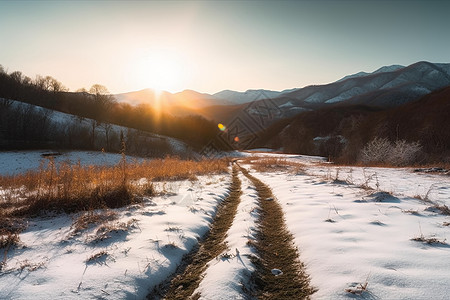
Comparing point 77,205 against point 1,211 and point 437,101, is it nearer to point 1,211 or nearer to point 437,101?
point 1,211

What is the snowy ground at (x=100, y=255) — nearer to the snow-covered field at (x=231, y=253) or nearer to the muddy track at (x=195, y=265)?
the snow-covered field at (x=231, y=253)

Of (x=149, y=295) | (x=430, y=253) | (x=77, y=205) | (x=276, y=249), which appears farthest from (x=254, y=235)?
(x=77, y=205)

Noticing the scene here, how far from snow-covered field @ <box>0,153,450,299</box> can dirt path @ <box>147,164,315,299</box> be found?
0.51ft

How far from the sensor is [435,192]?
25.7 ft

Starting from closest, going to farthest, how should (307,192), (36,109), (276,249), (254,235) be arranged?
(276,249) → (254,235) → (307,192) → (36,109)

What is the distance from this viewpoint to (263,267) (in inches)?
148

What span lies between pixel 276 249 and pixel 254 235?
2.10 ft

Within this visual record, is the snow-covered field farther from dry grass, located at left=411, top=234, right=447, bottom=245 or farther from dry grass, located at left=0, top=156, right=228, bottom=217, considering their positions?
dry grass, located at left=0, top=156, right=228, bottom=217

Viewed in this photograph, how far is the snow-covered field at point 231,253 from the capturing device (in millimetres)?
2742

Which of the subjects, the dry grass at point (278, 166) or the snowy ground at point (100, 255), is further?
the dry grass at point (278, 166)

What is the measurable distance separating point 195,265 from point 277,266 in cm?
144

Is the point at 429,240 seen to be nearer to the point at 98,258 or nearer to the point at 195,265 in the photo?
the point at 195,265

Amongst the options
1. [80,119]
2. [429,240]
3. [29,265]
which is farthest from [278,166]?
[80,119]

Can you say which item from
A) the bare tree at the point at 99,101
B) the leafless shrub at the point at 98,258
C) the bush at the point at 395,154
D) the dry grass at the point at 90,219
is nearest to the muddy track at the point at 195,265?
the leafless shrub at the point at 98,258
